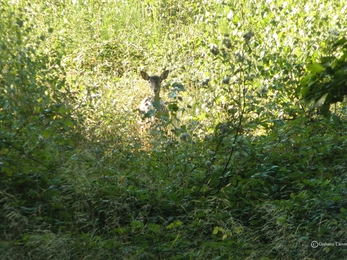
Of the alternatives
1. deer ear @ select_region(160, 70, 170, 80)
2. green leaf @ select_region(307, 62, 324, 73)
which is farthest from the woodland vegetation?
deer ear @ select_region(160, 70, 170, 80)

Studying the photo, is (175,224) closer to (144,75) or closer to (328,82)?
(328,82)

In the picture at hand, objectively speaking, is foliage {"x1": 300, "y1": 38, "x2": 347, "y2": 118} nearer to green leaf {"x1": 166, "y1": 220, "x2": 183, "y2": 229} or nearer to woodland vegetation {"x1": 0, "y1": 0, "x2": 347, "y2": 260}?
woodland vegetation {"x1": 0, "y1": 0, "x2": 347, "y2": 260}

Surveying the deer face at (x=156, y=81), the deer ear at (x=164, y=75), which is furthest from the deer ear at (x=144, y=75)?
the deer ear at (x=164, y=75)

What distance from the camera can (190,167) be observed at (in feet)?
19.6

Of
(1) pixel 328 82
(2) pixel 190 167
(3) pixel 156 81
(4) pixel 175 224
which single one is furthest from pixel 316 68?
(3) pixel 156 81

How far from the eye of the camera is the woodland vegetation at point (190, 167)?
4.71 metres

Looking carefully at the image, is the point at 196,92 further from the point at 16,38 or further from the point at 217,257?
the point at 217,257

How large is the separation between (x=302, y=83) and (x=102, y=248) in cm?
191

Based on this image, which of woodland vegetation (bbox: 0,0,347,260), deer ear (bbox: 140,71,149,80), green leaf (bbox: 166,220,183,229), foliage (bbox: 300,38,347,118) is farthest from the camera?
deer ear (bbox: 140,71,149,80)

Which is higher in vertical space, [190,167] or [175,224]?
[190,167]

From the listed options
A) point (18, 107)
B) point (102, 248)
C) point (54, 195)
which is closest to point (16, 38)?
point (18, 107)

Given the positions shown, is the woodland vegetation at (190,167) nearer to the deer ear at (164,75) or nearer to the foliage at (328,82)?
the foliage at (328,82)

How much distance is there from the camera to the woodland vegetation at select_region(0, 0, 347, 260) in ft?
15.5

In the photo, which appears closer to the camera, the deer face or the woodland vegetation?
the woodland vegetation
